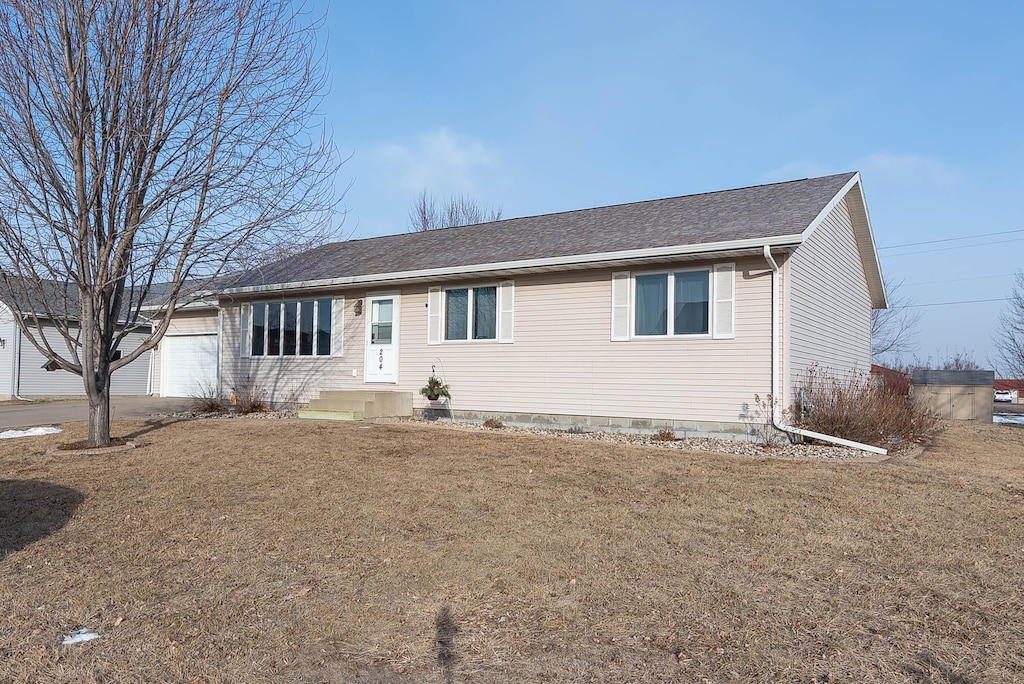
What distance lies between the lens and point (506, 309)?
13.1m

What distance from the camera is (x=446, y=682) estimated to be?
3.30 metres

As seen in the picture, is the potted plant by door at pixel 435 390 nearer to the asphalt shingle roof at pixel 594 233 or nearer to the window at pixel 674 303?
the asphalt shingle roof at pixel 594 233

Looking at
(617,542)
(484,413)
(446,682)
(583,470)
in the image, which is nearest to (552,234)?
(484,413)

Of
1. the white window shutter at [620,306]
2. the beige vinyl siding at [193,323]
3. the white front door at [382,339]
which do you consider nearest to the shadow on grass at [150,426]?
the white front door at [382,339]

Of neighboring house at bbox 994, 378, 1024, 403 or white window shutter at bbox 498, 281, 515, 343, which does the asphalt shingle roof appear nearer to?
white window shutter at bbox 498, 281, 515, 343

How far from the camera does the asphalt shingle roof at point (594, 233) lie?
11.3m

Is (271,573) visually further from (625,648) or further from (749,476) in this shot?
(749,476)

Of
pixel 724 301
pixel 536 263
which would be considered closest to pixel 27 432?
pixel 536 263

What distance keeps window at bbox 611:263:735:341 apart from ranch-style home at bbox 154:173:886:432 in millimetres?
23

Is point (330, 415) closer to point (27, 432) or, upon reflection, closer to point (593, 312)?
point (27, 432)

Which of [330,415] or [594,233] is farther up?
[594,233]

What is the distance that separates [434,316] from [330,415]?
9.00 feet

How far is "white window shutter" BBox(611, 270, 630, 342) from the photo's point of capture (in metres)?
11.8

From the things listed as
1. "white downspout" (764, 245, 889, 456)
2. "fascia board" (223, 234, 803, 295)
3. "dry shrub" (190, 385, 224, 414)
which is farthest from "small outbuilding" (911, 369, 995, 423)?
"dry shrub" (190, 385, 224, 414)
